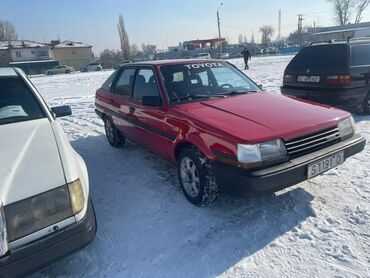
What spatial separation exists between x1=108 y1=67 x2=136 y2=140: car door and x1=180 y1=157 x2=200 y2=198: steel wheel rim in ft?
4.74

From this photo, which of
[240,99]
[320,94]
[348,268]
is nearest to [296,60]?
[320,94]

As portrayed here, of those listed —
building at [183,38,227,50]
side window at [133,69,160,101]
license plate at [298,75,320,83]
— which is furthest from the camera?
building at [183,38,227,50]

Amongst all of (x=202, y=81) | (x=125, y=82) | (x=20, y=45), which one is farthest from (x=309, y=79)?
(x=20, y=45)

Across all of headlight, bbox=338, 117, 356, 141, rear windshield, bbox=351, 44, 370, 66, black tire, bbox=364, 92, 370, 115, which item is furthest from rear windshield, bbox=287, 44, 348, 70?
headlight, bbox=338, 117, 356, 141

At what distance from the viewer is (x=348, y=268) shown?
95.7 inches

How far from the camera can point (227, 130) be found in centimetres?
291

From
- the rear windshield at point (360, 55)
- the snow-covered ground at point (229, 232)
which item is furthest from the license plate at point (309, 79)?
the snow-covered ground at point (229, 232)

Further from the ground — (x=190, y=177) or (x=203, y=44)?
(x=203, y=44)

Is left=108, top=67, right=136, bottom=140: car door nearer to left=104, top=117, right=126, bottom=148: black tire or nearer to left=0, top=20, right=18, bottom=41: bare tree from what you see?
left=104, top=117, right=126, bottom=148: black tire

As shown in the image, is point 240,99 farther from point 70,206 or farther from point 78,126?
point 78,126

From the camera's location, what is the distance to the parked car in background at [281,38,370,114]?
625 centimetres

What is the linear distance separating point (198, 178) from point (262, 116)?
95cm

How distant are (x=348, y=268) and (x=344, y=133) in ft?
5.05

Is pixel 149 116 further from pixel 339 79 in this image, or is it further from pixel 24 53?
pixel 24 53
